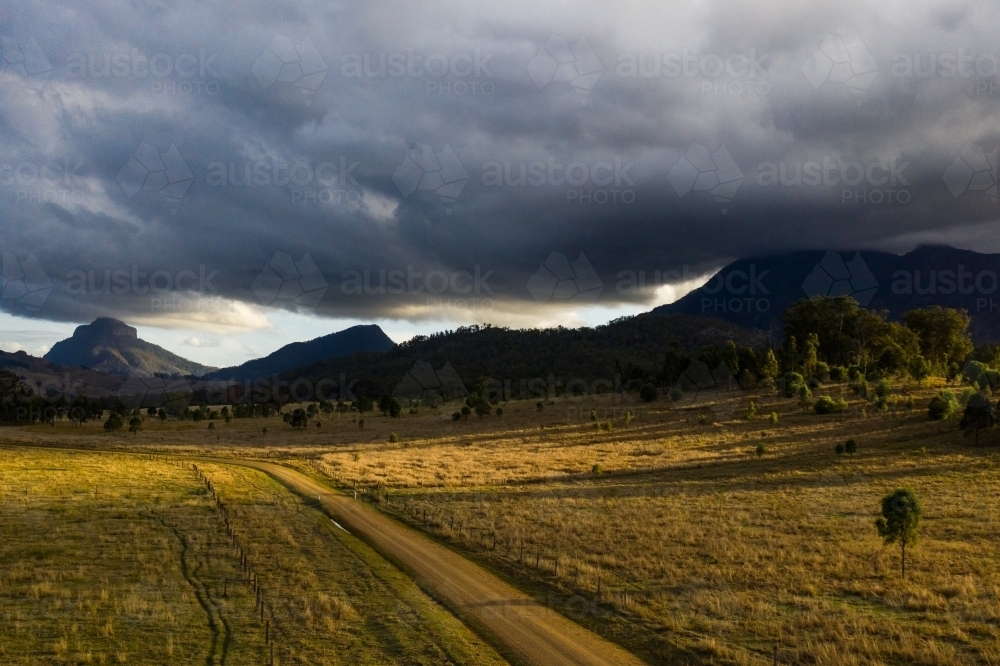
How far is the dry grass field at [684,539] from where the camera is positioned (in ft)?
65.3

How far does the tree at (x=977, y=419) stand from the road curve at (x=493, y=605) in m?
57.5

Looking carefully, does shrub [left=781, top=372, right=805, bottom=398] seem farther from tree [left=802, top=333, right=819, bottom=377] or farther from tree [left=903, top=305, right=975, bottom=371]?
tree [left=903, top=305, right=975, bottom=371]

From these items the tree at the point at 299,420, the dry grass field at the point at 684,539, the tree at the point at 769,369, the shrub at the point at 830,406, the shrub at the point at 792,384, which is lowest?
the dry grass field at the point at 684,539

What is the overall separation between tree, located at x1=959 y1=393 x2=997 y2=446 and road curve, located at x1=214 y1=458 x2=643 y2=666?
2263 inches

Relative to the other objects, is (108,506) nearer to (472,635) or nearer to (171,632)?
(171,632)

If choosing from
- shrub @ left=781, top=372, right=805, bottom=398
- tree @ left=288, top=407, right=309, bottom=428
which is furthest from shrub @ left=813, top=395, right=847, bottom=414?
tree @ left=288, top=407, right=309, bottom=428

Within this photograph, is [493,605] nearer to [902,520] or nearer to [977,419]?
[902,520]

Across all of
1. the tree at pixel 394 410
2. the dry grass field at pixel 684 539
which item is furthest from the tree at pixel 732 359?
the tree at pixel 394 410

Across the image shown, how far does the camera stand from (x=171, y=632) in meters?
19.7

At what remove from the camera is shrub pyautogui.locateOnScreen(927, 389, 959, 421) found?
69688mm

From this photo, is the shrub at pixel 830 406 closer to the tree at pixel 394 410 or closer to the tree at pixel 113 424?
the tree at pixel 394 410

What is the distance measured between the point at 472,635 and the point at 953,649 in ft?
47.4

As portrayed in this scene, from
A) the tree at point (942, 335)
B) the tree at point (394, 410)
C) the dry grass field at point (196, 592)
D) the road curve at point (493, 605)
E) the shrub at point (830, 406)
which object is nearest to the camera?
the dry grass field at point (196, 592)

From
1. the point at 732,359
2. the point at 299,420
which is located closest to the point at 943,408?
the point at 732,359
